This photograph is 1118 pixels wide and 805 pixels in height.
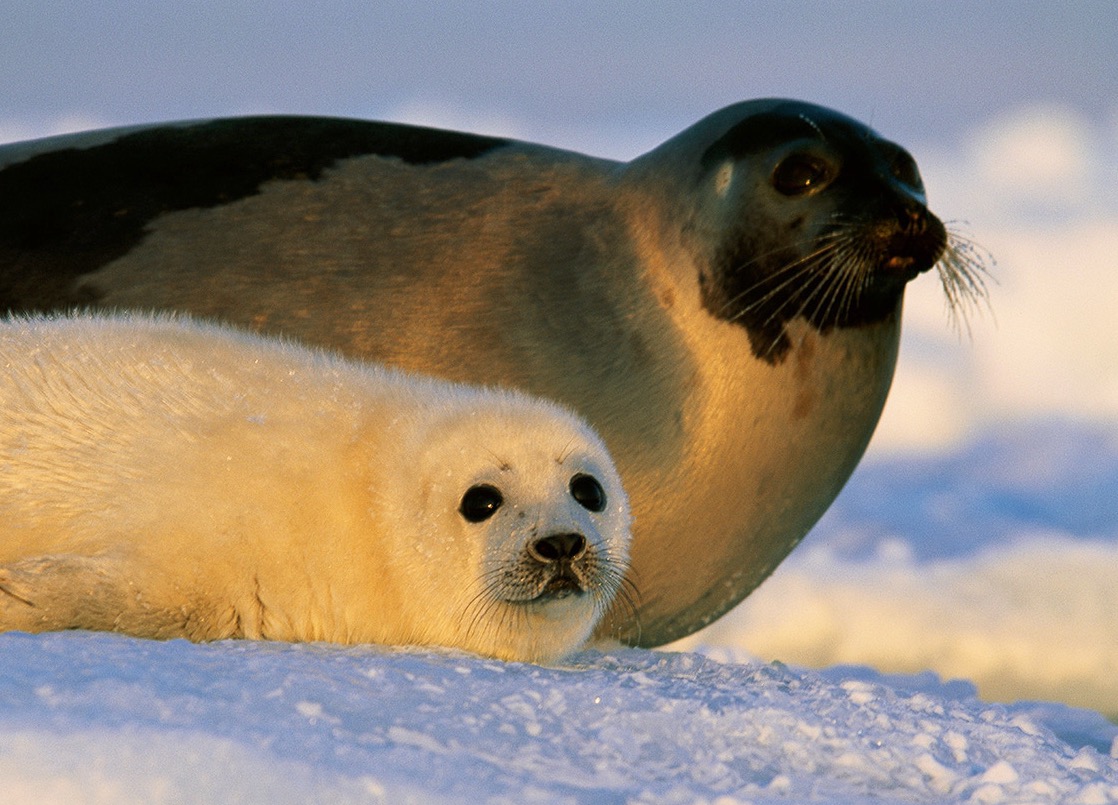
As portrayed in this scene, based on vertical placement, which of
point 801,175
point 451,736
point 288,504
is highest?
point 801,175

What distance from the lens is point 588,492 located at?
4227mm

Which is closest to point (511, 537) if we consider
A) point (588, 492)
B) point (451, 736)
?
point (588, 492)

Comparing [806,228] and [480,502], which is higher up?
[806,228]

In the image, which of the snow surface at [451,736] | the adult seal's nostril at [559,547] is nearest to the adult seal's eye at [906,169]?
the snow surface at [451,736]

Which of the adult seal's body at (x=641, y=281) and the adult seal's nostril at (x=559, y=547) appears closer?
the adult seal's nostril at (x=559, y=547)

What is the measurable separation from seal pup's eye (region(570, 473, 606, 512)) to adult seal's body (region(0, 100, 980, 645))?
1.42 m

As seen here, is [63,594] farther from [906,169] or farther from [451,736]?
[906,169]

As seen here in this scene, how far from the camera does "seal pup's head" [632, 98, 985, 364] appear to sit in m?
5.75

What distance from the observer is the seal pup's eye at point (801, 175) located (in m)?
5.82

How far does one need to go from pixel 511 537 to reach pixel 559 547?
13 centimetres

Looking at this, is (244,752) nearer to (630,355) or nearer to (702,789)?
(702,789)

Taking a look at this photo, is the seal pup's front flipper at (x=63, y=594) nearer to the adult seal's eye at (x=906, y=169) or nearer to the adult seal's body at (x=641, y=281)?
the adult seal's body at (x=641, y=281)

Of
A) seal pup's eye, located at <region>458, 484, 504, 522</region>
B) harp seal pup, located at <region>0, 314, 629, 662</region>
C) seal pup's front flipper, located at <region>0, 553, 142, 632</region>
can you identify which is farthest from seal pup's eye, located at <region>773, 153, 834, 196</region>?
seal pup's front flipper, located at <region>0, 553, 142, 632</region>

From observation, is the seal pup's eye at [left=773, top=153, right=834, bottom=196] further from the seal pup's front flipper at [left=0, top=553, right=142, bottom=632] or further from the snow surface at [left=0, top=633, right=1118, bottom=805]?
the seal pup's front flipper at [left=0, top=553, right=142, bottom=632]
